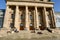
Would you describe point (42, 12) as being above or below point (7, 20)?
above

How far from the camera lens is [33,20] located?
48.9 metres

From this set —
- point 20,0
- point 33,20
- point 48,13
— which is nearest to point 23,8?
point 20,0

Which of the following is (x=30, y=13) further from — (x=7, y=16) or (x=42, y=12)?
(x=7, y=16)

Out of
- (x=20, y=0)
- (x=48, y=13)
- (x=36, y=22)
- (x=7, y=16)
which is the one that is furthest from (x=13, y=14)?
(x=48, y=13)

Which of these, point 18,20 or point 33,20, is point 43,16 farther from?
point 18,20

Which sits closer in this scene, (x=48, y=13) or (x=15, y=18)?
(x=15, y=18)

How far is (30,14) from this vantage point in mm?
50719

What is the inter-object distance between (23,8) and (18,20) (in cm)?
637

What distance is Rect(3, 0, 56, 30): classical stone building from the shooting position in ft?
155

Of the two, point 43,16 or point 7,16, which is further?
point 43,16

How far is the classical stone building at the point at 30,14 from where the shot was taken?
155ft

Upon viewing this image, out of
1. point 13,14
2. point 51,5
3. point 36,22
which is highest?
point 51,5

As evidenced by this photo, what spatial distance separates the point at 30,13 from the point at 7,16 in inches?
390

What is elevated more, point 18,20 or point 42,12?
point 42,12
